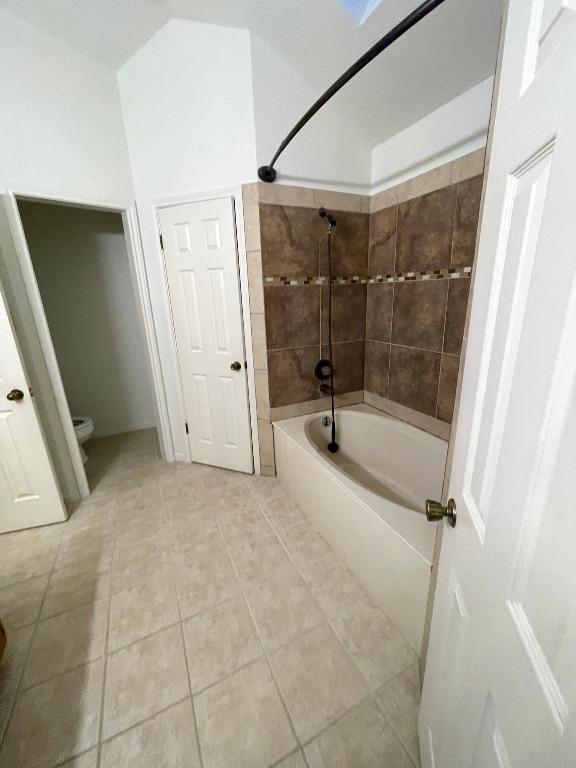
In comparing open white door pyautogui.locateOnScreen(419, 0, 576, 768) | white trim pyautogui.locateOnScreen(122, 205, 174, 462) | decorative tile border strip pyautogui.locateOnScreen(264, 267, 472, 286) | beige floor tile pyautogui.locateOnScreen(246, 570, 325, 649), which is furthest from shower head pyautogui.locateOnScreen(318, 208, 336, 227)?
beige floor tile pyautogui.locateOnScreen(246, 570, 325, 649)

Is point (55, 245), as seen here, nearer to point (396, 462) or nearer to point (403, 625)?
point (396, 462)

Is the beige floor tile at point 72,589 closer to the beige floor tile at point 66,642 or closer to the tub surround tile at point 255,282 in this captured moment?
the beige floor tile at point 66,642

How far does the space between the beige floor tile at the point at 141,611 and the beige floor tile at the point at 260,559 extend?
1.09ft

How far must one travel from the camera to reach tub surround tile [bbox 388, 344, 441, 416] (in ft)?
6.10

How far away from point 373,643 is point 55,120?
10.1 ft

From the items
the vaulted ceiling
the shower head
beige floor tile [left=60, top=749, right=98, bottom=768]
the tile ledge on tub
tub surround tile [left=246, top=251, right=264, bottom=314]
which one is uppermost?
the vaulted ceiling

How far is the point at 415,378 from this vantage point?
197 centimetres

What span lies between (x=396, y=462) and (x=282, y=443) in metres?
0.80

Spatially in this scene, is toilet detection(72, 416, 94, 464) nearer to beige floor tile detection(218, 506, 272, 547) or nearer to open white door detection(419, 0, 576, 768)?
beige floor tile detection(218, 506, 272, 547)

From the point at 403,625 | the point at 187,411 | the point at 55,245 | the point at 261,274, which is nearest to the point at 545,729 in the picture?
the point at 403,625

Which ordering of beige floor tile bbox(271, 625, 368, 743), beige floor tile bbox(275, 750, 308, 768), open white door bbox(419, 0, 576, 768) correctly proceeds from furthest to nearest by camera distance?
beige floor tile bbox(271, 625, 368, 743)
beige floor tile bbox(275, 750, 308, 768)
open white door bbox(419, 0, 576, 768)

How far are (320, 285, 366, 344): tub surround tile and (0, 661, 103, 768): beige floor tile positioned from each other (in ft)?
6.73

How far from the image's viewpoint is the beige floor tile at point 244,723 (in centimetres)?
89

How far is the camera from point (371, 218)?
212 cm
